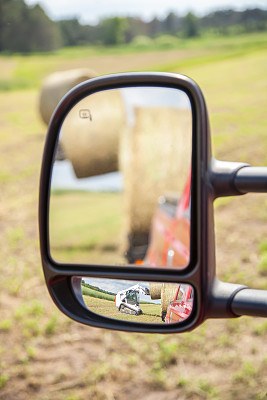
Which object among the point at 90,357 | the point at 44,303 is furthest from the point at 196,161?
the point at 44,303

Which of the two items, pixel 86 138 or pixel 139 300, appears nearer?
pixel 139 300

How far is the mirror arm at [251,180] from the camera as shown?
76 centimetres

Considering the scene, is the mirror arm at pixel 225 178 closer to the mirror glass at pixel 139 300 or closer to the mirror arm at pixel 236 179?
the mirror arm at pixel 236 179

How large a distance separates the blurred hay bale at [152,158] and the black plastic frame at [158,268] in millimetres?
2830

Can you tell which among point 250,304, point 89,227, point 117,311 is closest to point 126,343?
point 117,311

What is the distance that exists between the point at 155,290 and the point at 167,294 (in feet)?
0.07

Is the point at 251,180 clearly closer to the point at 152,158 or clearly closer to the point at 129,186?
the point at 129,186

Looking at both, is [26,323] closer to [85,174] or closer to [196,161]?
[85,174]

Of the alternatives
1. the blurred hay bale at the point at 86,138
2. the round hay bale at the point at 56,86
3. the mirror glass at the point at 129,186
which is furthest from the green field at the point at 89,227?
the round hay bale at the point at 56,86

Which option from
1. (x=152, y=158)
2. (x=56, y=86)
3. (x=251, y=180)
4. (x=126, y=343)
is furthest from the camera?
(x=56, y=86)

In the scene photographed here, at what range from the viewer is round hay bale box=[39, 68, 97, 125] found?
841cm

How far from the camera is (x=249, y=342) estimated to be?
101 inches

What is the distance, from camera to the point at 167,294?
829 millimetres

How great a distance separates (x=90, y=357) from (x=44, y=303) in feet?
2.42
